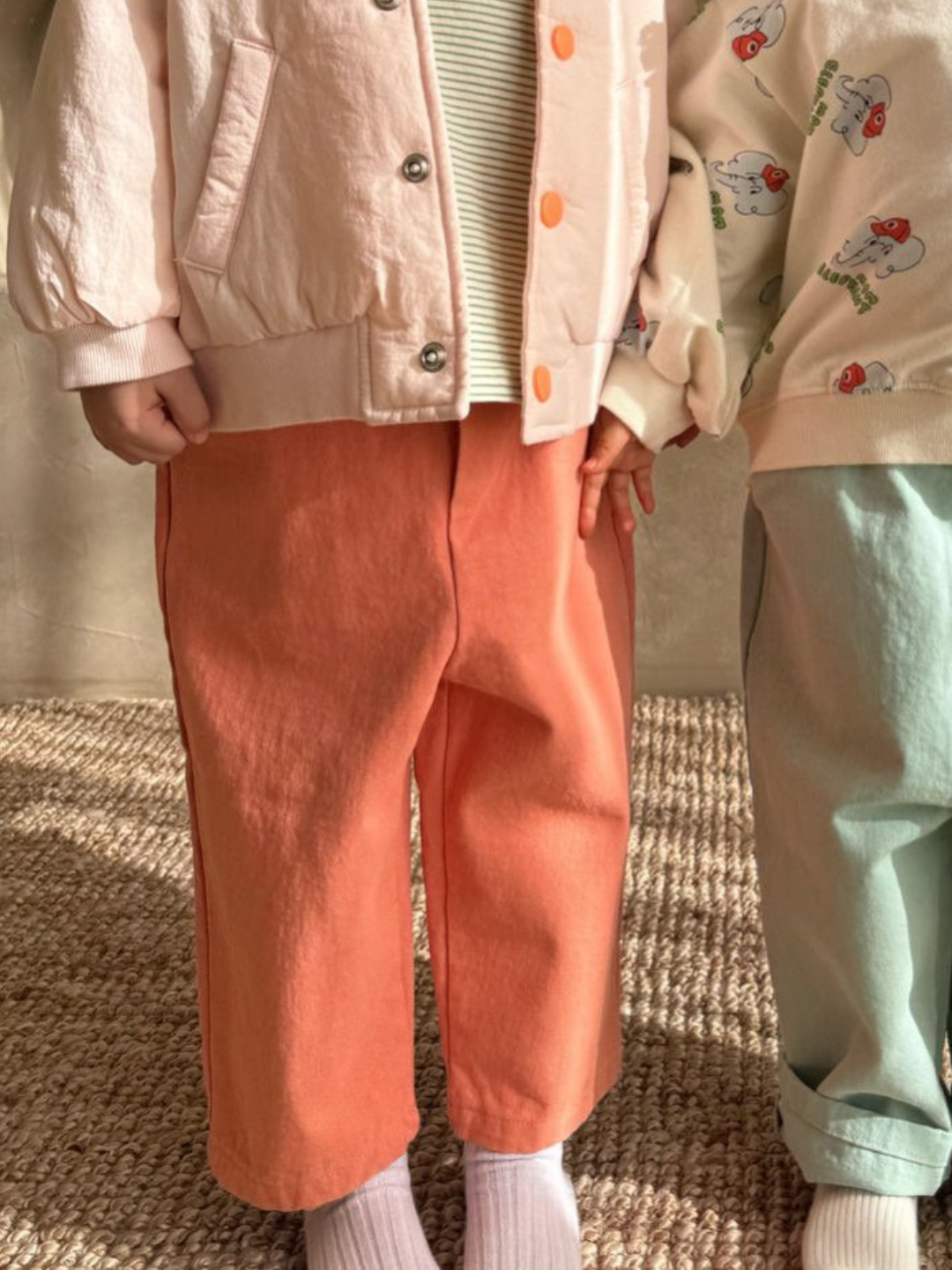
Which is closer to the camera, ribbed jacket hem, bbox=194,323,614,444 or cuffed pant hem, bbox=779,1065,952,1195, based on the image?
ribbed jacket hem, bbox=194,323,614,444

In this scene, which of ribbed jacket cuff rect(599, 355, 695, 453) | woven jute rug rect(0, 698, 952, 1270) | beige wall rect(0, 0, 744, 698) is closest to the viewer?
ribbed jacket cuff rect(599, 355, 695, 453)

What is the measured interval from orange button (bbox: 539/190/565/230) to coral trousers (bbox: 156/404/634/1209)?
0.11 m

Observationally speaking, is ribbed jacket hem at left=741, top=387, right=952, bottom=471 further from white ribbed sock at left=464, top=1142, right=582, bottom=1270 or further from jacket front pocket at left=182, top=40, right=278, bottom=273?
white ribbed sock at left=464, top=1142, right=582, bottom=1270

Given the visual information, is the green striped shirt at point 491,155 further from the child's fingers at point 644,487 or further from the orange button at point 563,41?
the child's fingers at point 644,487

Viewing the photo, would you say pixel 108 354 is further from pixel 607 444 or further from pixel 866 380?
pixel 866 380

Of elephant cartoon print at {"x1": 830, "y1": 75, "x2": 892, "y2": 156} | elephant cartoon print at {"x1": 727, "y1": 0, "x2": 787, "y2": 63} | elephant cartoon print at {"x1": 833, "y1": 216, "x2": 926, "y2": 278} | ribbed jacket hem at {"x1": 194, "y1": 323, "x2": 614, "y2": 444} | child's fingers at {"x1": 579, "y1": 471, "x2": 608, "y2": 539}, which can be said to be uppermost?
elephant cartoon print at {"x1": 727, "y1": 0, "x2": 787, "y2": 63}

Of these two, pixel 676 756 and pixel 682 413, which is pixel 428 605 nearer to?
pixel 682 413

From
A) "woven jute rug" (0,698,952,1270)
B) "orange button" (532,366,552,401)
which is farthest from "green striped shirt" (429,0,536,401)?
"woven jute rug" (0,698,952,1270)

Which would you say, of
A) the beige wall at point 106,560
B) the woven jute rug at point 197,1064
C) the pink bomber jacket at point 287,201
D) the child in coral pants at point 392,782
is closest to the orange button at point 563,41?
the pink bomber jacket at point 287,201

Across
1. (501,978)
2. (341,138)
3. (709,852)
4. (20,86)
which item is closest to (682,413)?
(341,138)

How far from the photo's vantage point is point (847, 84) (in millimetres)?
921

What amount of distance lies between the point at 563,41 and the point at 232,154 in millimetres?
197

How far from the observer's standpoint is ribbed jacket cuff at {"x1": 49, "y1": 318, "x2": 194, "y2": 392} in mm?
904

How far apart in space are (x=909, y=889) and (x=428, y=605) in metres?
0.36
